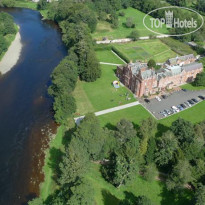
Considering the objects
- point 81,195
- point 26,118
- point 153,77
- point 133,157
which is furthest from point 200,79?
point 81,195

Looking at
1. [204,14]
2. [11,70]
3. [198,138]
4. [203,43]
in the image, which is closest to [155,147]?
[198,138]

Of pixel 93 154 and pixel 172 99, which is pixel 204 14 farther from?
pixel 93 154

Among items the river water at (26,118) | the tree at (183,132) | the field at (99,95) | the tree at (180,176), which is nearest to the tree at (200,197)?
the tree at (180,176)

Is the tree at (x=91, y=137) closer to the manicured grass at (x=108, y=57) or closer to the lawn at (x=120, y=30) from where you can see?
the manicured grass at (x=108, y=57)

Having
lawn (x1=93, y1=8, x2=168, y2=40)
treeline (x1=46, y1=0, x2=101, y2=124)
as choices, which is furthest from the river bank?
lawn (x1=93, y1=8, x2=168, y2=40)

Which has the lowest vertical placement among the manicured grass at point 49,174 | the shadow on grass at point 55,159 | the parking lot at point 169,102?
the parking lot at point 169,102

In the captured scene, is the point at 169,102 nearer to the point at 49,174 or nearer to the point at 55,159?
the point at 55,159
